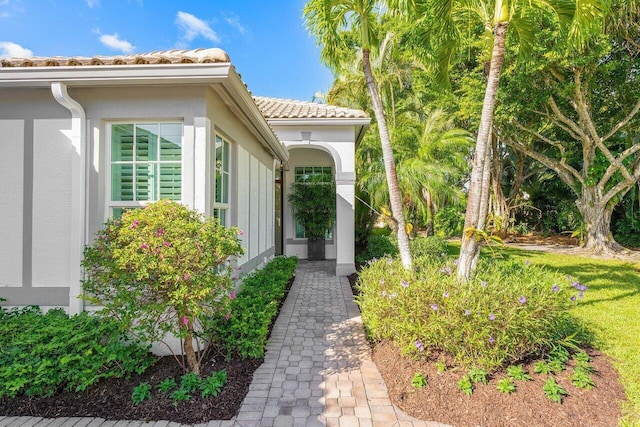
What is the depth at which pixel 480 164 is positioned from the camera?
4738 mm

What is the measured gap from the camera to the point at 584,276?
403 inches

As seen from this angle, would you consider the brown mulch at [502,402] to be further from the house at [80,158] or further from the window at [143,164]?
the window at [143,164]

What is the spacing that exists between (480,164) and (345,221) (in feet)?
18.8

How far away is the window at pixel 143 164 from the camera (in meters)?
4.72

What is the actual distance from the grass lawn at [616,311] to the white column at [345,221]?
562cm

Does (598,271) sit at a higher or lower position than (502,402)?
higher

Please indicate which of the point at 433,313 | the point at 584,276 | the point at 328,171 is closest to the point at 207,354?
the point at 433,313

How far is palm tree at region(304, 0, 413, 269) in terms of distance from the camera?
5.66 m

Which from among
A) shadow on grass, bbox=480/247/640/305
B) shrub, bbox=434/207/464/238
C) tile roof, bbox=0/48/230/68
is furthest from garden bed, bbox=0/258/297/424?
shrub, bbox=434/207/464/238

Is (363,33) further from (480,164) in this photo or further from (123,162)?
(123,162)

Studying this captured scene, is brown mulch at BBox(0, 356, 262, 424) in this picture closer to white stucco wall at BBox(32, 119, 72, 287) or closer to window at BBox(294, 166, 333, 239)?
white stucco wall at BBox(32, 119, 72, 287)

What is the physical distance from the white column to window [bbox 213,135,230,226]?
15.3 feet

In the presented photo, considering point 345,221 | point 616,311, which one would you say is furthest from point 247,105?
point 616,311

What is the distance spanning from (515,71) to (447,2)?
8.60m
